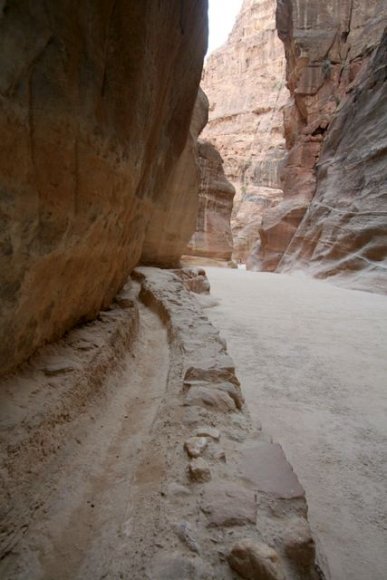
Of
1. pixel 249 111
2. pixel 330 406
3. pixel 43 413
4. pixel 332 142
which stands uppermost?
pixel 249 111

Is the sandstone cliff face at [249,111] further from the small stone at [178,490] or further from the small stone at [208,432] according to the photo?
the small stone at [178,490]

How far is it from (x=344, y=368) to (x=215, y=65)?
53011 millimetres

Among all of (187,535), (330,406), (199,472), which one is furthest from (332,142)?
(187,535)

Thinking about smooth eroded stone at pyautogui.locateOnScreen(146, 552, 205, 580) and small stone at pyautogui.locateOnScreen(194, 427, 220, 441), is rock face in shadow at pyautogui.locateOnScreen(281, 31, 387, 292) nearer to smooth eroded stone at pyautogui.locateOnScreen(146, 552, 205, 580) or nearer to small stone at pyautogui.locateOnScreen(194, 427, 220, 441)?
small stone at pyautogui.locateOnScreen(194, 427, 220, 441)

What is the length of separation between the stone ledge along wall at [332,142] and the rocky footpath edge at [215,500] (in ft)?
28.8

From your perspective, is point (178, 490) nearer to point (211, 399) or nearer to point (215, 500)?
point (215, 500)

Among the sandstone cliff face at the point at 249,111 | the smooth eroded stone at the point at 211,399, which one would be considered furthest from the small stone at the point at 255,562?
the sandstone cliff face at the point at 249,111

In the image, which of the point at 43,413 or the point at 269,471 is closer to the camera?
the point at 269,471

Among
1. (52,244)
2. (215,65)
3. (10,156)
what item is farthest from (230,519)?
(215,65)

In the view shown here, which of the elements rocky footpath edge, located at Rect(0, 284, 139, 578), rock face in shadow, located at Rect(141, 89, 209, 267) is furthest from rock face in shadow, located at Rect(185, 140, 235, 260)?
rocky footpath edge, located at Rect(0, 284, 139, 578)

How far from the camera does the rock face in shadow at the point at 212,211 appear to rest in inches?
570

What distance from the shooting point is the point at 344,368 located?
3082 mm

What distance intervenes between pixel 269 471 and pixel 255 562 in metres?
0.45

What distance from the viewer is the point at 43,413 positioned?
61.7 inches
